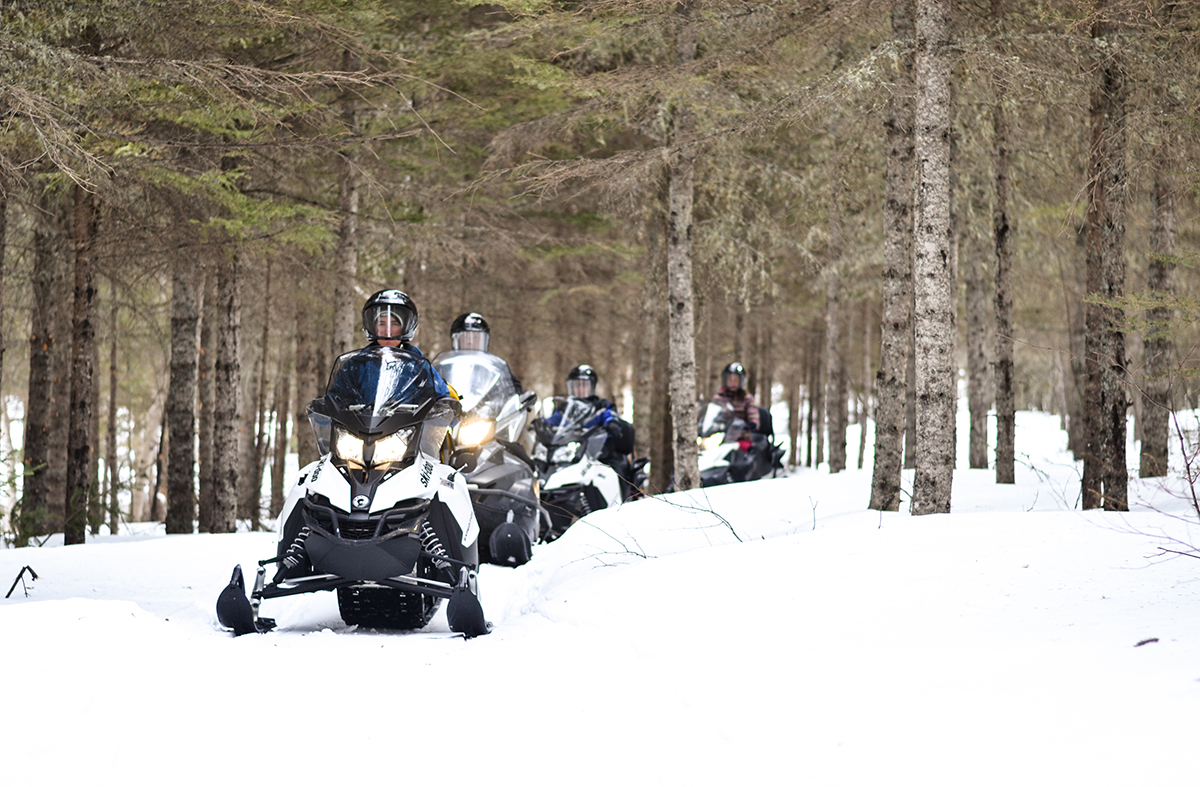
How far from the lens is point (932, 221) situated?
7191mm

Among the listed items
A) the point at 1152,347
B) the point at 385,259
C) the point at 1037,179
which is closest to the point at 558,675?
the point at 1152,347

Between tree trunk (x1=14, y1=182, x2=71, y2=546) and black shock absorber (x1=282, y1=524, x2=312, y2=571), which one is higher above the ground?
tree trunk (x1=14, y1=182, x2=71, y2=546)

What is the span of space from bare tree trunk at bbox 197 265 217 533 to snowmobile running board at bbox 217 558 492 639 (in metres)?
6.76

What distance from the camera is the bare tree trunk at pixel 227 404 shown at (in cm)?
1187

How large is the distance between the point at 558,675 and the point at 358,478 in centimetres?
199

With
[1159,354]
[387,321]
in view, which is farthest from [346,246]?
[1159,354]

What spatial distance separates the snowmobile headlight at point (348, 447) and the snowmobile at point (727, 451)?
996 cm

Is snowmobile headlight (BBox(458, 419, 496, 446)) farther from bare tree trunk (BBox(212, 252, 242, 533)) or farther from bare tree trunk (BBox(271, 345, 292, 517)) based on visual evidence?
bare tree trunk (BBox(271, 345, 292, 517))

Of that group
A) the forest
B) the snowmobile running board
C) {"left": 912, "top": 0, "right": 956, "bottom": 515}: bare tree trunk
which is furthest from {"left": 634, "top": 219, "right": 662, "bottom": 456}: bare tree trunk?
the snowmobile running board

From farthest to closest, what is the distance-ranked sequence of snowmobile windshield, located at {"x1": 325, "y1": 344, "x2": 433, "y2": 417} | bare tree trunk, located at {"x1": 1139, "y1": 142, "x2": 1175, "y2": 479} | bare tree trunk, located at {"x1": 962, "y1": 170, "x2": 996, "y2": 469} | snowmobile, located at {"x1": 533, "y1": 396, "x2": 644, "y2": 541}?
bare tree trunk, located at {"x1": 962, "y1": 170, "x2": 996, "y2": 469}, snowmobile, located at {"x1": 533, "y1": 396, "x2": 644, "y2": 541}, bare tree trunk, located at {"x1": 1139, "y1": 142, "x2": 1175, "y2": 479}, snowmobile windshield, located at {"x1": 325, "y1": 344, "x2": 433, "y2": 417}

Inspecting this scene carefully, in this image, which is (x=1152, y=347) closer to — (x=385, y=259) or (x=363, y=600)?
(x=363, y=600)

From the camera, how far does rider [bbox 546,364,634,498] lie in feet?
42.1

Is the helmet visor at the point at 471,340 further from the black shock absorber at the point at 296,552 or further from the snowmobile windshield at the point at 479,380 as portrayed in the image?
the black shock absorber at the point at 296,552

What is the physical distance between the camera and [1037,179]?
1338 cm
